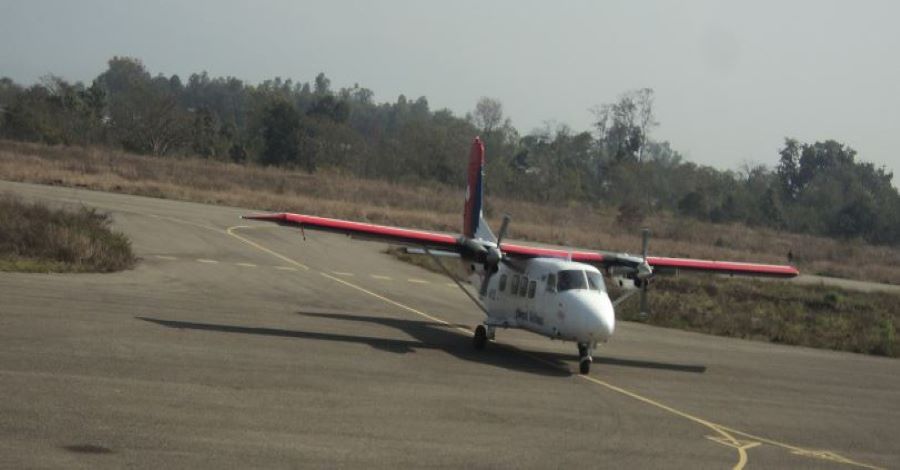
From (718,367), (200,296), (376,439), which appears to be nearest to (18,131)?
(200,296)

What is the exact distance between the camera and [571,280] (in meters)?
20.9

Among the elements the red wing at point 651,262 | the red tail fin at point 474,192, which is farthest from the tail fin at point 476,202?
the red wing at point 651,262

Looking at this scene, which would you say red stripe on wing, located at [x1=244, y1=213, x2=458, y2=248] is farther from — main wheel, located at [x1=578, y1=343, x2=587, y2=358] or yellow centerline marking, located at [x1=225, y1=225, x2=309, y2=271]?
yellow centerline marking, located at [x1=225, y1=225, x2=309, y2=271]

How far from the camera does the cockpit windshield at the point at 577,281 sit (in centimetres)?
2088

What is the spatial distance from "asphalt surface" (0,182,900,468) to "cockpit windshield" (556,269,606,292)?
5.86 feet

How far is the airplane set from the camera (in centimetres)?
2045

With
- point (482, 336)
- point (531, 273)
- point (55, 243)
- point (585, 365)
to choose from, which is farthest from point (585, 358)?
point (55, 243)

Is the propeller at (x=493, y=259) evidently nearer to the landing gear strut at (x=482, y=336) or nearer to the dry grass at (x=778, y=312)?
the landing gear strut at (x=482, y=336)

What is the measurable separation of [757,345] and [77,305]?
20.0 metres

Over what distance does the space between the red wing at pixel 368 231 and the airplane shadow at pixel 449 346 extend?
7.40 ft

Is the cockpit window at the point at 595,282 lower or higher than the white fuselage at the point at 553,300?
higher

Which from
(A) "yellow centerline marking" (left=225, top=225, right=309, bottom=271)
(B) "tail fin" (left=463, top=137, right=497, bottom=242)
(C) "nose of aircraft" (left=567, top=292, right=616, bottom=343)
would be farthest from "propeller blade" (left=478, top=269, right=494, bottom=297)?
(A) "yellow centerline marking" (left=225, top=225, right=309, bottom=271)

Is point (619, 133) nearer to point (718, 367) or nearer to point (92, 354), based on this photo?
point (718, 367)

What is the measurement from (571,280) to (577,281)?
12 centimetres
